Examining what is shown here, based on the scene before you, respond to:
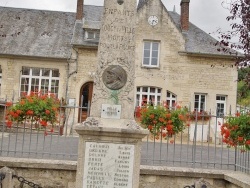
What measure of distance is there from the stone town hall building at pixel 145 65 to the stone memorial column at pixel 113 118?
15.1 meters

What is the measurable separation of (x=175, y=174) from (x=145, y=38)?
1507 centimetres

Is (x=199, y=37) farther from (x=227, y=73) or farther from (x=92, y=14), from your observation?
Result: (x=92, y=14)

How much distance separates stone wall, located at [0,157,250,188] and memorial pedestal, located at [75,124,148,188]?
1.52m

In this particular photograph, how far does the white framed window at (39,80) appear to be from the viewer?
70.8ft

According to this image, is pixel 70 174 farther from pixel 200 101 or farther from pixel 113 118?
pixel 200 101

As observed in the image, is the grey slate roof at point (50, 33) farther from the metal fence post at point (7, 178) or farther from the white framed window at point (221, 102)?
the metal fence post at point (7, 178)

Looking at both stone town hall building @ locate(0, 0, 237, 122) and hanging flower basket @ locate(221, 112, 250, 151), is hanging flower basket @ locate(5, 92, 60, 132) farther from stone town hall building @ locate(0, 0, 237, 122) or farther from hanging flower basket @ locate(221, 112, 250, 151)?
stone town hall building @ locate(0, 0, 237, 122)

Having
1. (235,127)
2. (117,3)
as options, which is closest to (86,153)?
(117,3)

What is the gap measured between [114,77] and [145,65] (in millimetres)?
15779

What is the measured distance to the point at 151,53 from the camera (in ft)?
71.7

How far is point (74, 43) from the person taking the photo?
69.5 feet

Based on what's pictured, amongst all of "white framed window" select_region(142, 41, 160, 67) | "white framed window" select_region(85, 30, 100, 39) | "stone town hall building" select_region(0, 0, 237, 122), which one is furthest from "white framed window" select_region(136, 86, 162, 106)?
"white framed window" select_region(85, 30, 100, 39)

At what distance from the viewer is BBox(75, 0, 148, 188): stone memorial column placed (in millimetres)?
5859

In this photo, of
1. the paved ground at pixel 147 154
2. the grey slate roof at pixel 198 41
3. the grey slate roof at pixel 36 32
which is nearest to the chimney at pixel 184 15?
the grey slate roof at pixel 198 41
